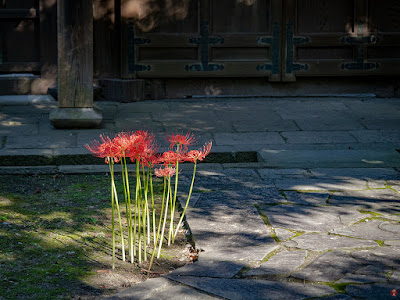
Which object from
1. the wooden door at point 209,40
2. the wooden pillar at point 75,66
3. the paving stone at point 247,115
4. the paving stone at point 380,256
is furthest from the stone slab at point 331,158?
the wooden door at point 209,40

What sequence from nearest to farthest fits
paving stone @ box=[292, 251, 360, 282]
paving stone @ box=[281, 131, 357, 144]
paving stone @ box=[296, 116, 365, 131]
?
paving stone @ box=[292, 251, 360, 282]
paving stone @ box=[281, 131, 357, 144]
paving stone @ box=[296, 116, 365, 131]

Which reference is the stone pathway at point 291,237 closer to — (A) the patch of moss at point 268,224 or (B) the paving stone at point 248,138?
(A) the patch of moss at point 268,224

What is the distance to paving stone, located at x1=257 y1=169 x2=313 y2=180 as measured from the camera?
567 cm

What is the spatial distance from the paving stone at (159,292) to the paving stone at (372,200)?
1.92m

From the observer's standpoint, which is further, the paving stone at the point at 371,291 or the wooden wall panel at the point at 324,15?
the wooden wall panel at the point at 324,15

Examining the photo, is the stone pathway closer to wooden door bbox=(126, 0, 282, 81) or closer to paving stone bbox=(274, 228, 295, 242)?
paving stone bbox=(274, 228, 295, 242)

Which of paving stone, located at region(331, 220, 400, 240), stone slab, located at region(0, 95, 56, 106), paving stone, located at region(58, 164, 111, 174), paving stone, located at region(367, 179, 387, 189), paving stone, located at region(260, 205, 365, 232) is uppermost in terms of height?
stone slab, located at region(0, 95, 56, 106)

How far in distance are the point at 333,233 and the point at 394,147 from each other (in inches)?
115

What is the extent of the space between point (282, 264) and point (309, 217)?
3.21 ft

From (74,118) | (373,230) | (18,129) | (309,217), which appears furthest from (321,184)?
(18,129)

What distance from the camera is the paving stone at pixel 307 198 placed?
486 centimetres

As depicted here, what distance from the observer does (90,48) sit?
721 cm

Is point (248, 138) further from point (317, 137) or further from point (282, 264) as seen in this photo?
point (282, 264)

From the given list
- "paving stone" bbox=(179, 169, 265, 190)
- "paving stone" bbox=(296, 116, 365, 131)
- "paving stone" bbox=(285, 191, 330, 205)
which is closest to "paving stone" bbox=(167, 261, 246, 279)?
"paving stone" bbox=(285, 191, 330, 205)
